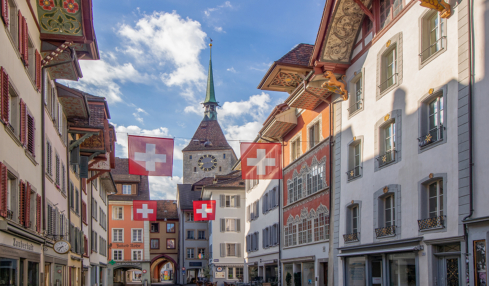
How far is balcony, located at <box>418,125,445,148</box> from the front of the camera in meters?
16.8

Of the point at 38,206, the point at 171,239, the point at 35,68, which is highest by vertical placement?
the point at 35,68

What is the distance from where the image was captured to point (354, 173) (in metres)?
23.2

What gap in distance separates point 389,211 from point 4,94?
1324 cm

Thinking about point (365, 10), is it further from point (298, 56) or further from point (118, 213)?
point (118, 213)

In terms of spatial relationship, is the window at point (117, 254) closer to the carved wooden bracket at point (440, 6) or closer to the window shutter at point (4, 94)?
the window shutter at point (4, 94)

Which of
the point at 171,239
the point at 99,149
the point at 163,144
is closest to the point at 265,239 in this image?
the point at 99,149

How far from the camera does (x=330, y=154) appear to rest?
84.8 ft

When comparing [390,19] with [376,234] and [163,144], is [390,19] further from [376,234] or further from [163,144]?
[163,144]

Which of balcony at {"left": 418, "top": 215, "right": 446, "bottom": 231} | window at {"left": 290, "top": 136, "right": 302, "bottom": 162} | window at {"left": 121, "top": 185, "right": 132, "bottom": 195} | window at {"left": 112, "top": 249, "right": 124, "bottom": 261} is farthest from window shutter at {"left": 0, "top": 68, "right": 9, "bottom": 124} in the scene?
window at {"left": 121, "top": 185, "right": 132, "bottom": 195}

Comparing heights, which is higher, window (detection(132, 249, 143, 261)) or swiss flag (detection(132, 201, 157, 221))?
swiss flag (detection(132, 201, 157, 221))

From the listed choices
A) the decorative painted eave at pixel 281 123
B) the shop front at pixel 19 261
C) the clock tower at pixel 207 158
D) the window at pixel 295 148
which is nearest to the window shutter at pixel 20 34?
the shop front at pixel 19 261

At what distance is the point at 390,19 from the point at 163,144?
9.59 metres

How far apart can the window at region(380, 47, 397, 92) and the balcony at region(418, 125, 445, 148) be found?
3.35 m

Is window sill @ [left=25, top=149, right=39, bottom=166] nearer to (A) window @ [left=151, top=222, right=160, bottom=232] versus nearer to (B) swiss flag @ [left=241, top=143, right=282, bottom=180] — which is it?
(B) swiss flag @ [left=241, top=143, right=282, bottom=180]
